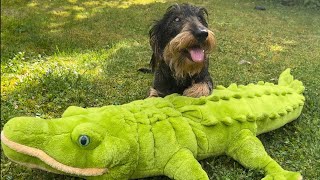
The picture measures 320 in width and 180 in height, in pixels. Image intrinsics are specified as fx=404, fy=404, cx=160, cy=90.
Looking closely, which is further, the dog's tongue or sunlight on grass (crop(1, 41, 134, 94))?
sunlight on grass (crop(1, 41, 134, 94))

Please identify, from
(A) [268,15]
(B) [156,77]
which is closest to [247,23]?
(A) [268,15]

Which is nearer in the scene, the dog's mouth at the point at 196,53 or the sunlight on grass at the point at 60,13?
the dog's mouth at the point at 196,53

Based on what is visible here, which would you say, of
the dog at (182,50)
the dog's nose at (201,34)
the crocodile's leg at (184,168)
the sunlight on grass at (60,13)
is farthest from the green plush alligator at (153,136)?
the sunlight on grass at (60,13)

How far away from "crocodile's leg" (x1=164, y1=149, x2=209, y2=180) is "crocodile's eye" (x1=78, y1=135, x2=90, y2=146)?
0.74 meters

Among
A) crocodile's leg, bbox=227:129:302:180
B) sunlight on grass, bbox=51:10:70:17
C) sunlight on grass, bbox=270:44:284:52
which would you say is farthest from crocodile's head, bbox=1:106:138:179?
sunlight on grass, bbox=51:10:70:17

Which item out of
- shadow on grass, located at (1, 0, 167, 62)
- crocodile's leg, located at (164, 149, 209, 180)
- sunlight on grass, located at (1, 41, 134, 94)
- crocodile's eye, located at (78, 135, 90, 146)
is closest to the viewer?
crocodile's eye, located at (78, 135, 90, 146)

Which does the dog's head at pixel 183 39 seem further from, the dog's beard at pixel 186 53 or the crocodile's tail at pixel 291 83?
the crocodile's tail at pixel 291 83

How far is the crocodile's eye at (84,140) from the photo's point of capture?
123 inches

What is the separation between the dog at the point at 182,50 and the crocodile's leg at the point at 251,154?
31.7 inches

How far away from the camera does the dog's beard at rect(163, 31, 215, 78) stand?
13.9 ft

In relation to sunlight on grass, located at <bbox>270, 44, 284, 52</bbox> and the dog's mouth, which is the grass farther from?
the dog's mouth

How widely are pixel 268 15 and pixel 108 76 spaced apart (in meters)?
8.57

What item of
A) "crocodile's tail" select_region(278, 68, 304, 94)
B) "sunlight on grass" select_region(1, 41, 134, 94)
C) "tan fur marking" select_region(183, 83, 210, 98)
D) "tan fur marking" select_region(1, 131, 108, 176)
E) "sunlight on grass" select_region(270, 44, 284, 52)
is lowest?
"sunlight on grass" select_region(270, 44, 284, 52)

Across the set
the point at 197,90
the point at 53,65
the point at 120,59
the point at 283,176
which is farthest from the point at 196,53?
the point at 120,59
